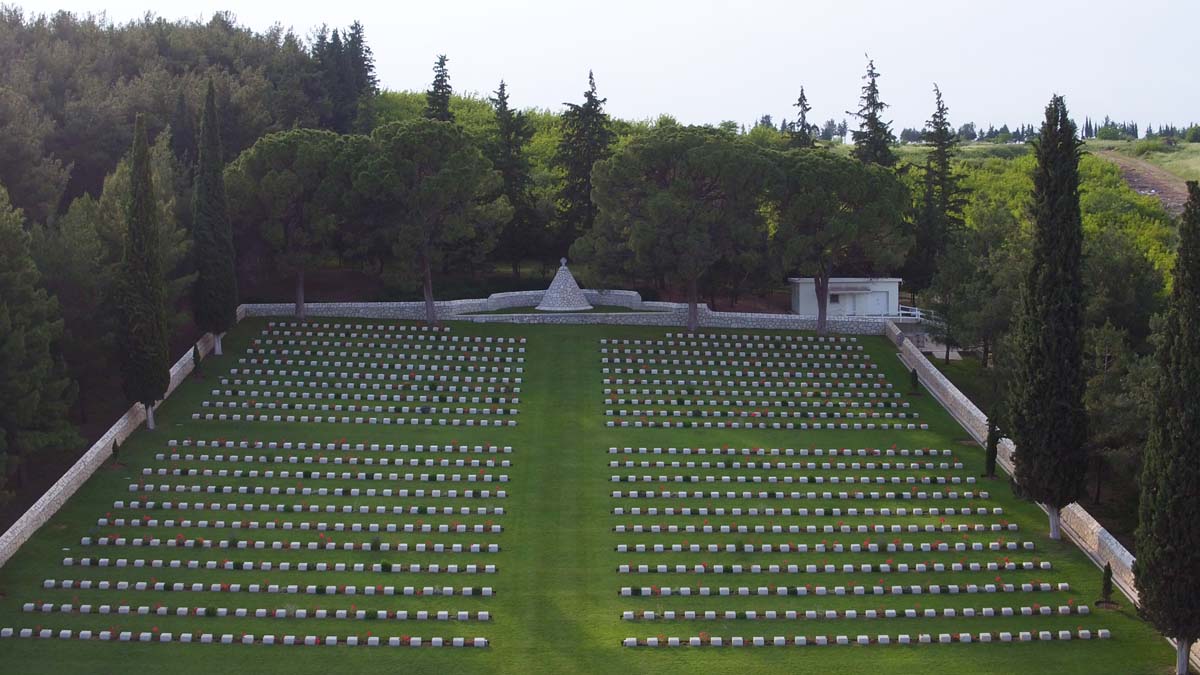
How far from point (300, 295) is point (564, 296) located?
487 inches

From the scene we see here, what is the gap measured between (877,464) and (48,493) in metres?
27.9

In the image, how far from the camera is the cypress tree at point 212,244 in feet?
180

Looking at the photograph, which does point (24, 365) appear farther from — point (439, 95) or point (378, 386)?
point (439, 95)

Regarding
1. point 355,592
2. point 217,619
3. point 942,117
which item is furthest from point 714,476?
point 942,117

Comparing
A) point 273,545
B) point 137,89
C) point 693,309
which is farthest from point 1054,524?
point 137,89

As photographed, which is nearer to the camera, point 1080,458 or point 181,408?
point 1080,458

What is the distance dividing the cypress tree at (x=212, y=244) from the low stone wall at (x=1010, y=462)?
1152 inches

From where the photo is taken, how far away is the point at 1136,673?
1310 inches

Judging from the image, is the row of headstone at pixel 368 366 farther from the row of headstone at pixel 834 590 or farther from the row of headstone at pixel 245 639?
the row of headstone at pixel 245 639

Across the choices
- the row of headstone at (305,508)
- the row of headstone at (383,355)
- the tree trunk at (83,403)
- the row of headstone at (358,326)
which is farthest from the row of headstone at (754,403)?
the tree trunk at (83,403)

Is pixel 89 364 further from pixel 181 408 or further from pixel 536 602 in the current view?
pixel 536 602

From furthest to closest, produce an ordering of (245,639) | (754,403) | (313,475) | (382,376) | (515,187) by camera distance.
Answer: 1. (515,187)
2. (382,376)
3. (754,403)
4. (313,475)
5. (245,639)

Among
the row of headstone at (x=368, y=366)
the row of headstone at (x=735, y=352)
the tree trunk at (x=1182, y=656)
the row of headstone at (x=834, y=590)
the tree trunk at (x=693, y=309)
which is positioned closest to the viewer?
the tree trunk at (x=1182, y=656)

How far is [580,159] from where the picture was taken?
69.1 m
